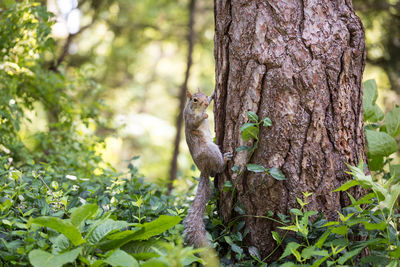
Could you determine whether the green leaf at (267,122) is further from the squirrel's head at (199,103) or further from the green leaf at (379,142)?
the squirrel's head at (199,103)

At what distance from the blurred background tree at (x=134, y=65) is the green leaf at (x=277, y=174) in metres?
1.19

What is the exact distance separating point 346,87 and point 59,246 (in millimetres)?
1309

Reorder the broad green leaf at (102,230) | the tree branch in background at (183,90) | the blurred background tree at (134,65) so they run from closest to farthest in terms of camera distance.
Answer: the broad green leaf at (102,230)
the blurred background tree at (134,65)
the tree branch in background at (183,90)

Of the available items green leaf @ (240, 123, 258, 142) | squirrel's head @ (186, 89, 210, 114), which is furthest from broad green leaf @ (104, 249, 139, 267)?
squirrel's head @ (186, 89, 210, 114)

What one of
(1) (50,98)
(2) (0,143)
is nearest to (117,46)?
(1) (50,98)

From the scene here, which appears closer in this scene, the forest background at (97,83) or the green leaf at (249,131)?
the green leaf at (249,131)

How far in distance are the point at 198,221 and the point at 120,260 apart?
1.61ft

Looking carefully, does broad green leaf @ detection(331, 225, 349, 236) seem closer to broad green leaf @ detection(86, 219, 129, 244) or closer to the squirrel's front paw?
the squirrel's front paw

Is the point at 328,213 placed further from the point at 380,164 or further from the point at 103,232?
the point at 103,232

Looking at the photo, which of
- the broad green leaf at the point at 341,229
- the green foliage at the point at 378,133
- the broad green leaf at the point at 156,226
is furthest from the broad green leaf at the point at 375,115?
the broad green leaf at the point at 156,226

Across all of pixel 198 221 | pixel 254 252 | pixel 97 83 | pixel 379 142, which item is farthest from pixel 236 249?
pixel 97 83

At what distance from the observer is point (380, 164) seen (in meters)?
1.74

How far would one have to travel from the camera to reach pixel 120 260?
1.18m

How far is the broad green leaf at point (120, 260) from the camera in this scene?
3.83 ft
